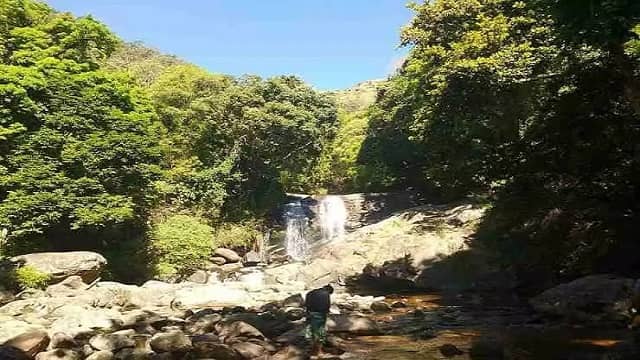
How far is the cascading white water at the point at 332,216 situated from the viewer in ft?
112

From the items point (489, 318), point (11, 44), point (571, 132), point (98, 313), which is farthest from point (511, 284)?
point (11, 44)

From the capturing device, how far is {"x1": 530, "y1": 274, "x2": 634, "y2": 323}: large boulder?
12258 millimetres

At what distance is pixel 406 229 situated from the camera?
24.5 meters

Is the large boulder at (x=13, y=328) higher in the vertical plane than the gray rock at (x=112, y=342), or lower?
lower

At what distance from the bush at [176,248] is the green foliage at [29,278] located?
17.9 feet

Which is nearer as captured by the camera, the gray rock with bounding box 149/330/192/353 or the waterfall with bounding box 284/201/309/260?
the gray rock with bounding box 149/330/192/353

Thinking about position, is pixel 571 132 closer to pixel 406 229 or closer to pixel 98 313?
pixel 406 229

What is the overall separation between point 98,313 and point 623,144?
14826mm

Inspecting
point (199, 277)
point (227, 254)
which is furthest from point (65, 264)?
point (227, 254)

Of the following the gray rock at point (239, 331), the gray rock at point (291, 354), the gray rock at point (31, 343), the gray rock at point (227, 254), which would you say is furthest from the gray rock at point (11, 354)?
the gray rock at point (227, 254)

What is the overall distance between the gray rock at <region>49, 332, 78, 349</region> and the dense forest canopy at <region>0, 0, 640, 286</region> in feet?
27.0

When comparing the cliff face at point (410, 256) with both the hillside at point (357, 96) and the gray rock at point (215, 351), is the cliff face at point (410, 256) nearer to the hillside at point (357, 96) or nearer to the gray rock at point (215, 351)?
the gray rock at point (215, 351)

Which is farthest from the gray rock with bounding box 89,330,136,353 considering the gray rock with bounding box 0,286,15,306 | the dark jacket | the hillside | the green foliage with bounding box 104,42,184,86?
the hillside

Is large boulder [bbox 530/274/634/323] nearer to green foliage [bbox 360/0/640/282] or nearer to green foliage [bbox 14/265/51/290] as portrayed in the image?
green foliage [bbox 360/0/640/282]
